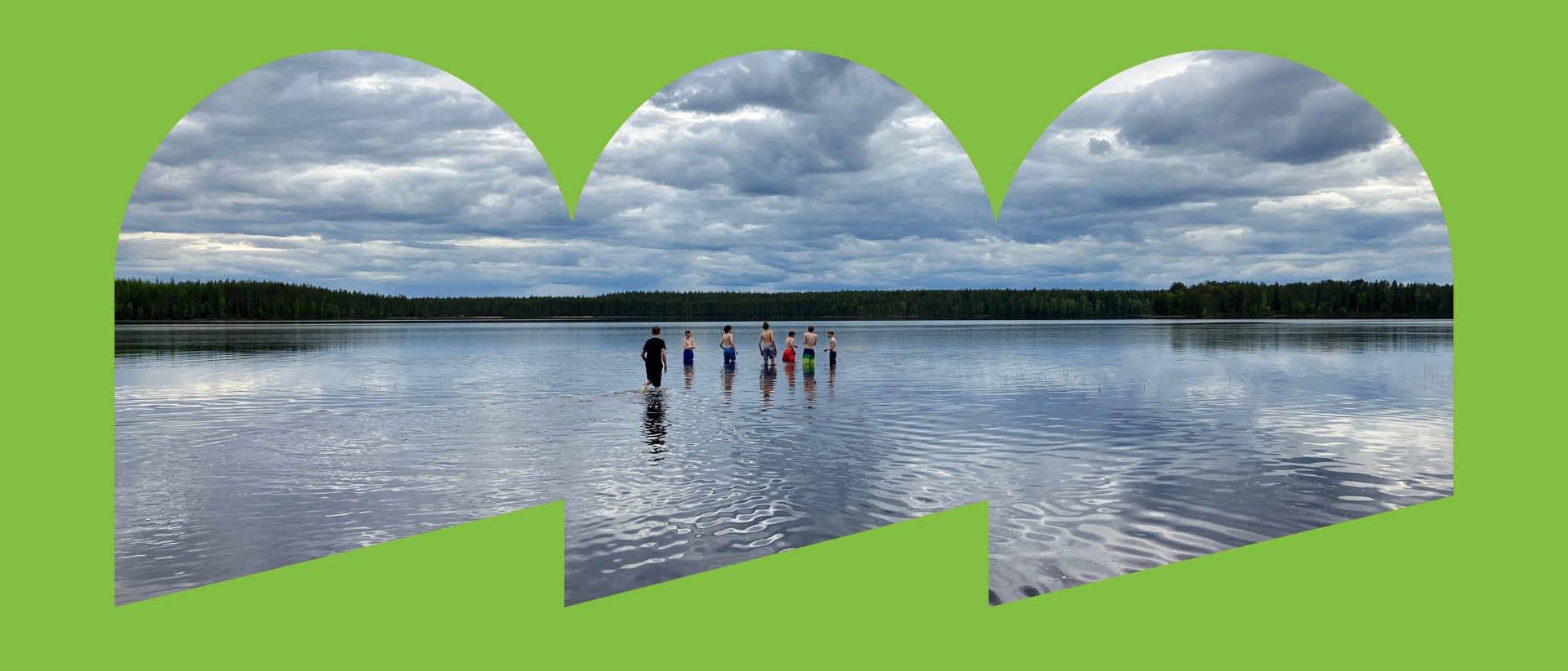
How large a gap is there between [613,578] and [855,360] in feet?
116

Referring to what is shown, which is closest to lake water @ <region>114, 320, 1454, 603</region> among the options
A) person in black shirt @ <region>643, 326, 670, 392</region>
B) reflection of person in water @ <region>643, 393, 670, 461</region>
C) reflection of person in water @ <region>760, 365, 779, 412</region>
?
reflection of person in water @ <region>643, 393, 670, 461</region>

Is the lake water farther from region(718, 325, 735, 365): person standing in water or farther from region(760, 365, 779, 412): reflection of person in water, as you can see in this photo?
region(718, 325, 735, 365): person standing in water

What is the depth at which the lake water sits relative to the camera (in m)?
10.2

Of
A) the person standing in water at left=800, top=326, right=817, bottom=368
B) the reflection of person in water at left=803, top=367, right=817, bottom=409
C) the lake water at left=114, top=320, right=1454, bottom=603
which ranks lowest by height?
the lake water at left=114, top=320, right=1454, bottom=603

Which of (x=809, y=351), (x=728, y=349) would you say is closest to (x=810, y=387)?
(x=809, y=351)

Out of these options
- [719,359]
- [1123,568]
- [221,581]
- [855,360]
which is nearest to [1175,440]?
[1123,568]

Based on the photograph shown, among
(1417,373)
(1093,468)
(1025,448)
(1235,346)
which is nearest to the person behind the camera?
(1093,468)

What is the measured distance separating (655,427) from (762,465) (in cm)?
532

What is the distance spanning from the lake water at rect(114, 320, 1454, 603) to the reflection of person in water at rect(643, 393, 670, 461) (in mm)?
130

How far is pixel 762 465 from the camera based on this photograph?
1430 centimetres

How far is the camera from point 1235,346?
176 feet

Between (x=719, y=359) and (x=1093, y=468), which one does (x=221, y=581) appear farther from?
(x=719, y=359)

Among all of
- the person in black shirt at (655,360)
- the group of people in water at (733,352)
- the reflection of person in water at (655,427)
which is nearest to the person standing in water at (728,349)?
the group of people in water at (733,352)

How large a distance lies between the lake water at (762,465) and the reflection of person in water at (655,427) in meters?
0.13
